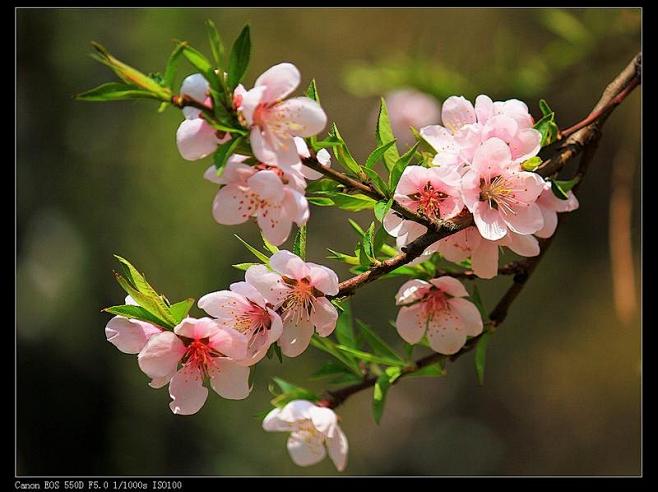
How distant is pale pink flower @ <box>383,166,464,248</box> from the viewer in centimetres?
59

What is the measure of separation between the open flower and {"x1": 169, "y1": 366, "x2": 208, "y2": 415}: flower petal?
4.8 inches

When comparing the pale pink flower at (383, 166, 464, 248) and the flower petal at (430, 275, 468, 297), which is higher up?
the pale pink flower at (383, 166, 464, 248)

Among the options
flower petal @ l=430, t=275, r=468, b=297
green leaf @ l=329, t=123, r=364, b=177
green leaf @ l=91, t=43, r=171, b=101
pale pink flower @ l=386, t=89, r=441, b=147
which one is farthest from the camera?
pale pink flower @ l=386, t=89, r=441, b=147

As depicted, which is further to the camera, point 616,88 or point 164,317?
point 616,88

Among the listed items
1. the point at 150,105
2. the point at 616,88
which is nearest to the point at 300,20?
the point at 150,105

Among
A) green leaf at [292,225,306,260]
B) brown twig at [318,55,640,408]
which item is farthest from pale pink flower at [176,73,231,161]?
brown twig at [318,55,640,408]

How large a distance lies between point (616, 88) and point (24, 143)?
224cm

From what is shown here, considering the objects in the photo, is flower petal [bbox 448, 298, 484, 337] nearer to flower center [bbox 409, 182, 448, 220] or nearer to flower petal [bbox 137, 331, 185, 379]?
flower center [bbox 409, 182, 448, 220]

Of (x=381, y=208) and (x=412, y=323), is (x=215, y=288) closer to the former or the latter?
(x=412, y=323)

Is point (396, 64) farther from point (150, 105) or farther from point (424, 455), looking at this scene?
point (424, 455)

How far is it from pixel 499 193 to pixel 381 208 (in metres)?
0.11

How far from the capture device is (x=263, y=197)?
0.52m

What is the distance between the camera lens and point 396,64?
52.0 inches

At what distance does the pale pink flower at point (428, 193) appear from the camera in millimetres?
588
